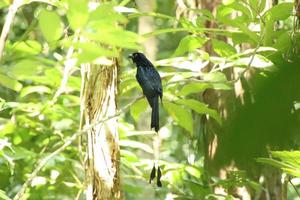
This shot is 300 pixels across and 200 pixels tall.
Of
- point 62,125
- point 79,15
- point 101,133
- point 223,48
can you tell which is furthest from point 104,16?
point 62,125

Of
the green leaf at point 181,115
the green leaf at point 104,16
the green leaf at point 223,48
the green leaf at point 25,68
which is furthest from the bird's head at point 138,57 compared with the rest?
the green leaf at point 104,16

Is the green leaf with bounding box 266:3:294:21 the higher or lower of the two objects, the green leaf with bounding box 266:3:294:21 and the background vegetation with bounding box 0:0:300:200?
the higher

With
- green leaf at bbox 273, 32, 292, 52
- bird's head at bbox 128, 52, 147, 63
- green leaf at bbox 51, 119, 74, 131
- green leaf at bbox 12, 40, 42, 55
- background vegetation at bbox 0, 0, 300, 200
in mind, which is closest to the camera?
background vegetation at bbox 0, 0, 300, 200

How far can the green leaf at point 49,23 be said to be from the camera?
2.45ft

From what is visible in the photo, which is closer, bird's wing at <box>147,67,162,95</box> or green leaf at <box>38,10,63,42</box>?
green leaf at <box>38,10,63,42</box>

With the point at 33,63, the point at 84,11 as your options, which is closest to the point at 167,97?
the point at 33,63

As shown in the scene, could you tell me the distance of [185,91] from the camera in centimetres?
165

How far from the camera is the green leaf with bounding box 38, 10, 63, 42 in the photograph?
746mm

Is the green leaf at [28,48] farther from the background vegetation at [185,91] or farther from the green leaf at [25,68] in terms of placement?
the green leaf at [25,68]

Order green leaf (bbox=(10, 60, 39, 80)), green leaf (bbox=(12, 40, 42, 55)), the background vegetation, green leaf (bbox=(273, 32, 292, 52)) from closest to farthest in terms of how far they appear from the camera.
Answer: the background vegetation
green leaf (bbox=(273, 32, 292, 52))
green leaf (bbox=(10, 60, 39, 80))
green leaf (bbox=(12, 40, 42, 55))

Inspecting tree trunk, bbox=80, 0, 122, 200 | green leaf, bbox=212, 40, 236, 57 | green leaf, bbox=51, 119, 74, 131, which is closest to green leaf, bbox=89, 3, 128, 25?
tree trunk, bbox=80, 0, 122, 200

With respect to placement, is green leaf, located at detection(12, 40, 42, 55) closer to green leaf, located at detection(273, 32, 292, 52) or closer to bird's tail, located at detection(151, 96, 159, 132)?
bird's tail, located at detection(151, 96, 159, 132)

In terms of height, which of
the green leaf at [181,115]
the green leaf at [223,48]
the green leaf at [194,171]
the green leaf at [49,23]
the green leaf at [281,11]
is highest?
the green leaf at [281,11]

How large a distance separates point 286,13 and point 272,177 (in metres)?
0.78
